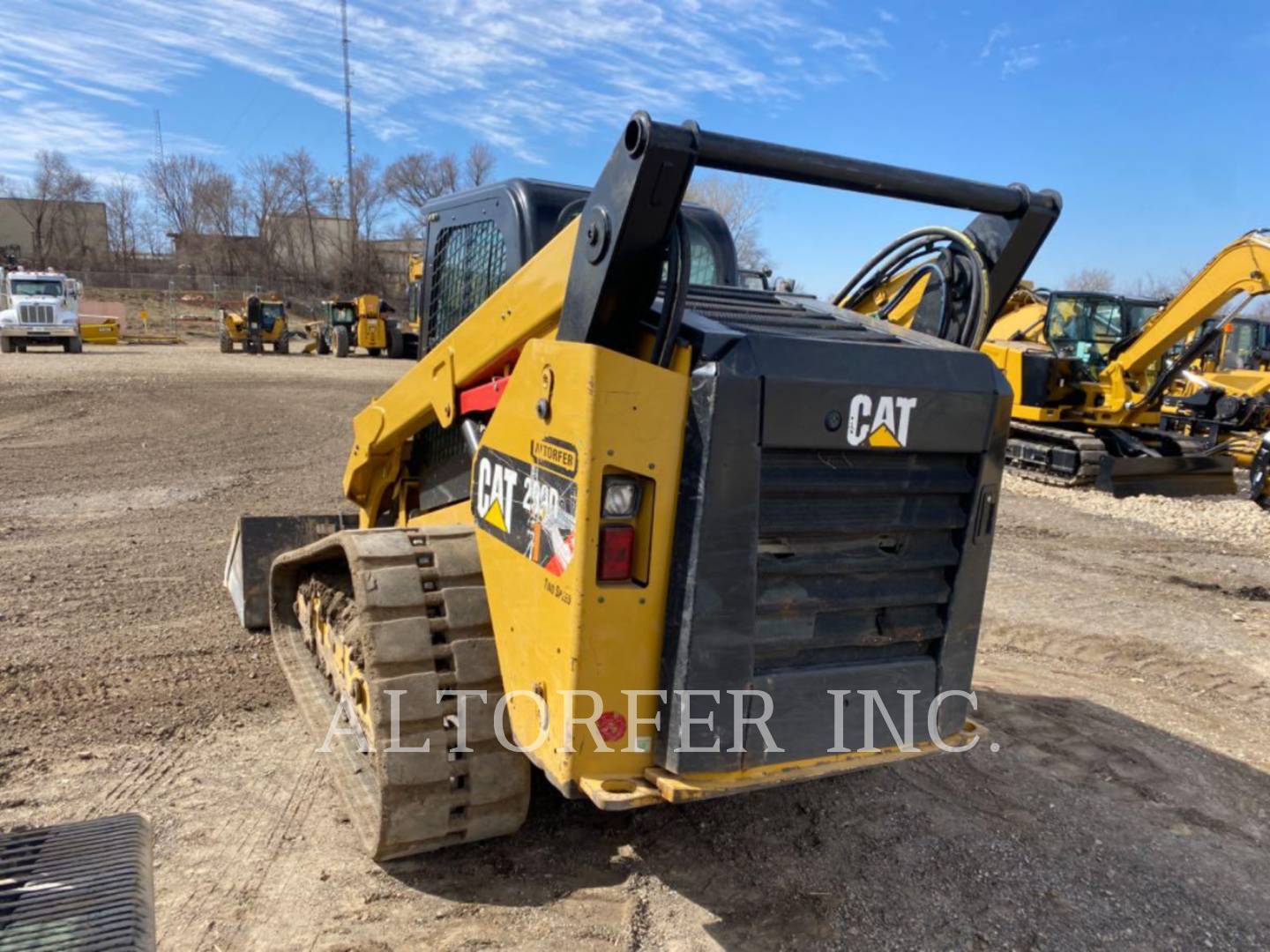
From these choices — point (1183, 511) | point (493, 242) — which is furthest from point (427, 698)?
point (1183, 511)

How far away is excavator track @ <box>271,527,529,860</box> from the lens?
2762mm

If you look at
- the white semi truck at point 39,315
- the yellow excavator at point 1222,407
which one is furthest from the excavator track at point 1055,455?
the white semi truck at point 39,315

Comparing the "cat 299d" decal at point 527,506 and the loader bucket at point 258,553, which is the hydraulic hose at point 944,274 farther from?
the loader bucket at point 258,553

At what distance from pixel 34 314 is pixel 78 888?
3205 cm

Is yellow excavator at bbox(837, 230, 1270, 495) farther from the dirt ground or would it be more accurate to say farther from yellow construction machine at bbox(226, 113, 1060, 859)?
yellow construction machine at bbox(226, 113, 1060, 859)

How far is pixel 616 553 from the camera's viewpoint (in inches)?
96.0

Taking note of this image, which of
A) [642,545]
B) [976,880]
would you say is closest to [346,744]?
[642,545]

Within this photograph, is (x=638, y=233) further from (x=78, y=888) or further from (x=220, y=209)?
(x=220, y=209)

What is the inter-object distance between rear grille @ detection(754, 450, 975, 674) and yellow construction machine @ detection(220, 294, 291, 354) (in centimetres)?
3328

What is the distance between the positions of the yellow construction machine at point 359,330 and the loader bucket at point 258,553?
28.7 m

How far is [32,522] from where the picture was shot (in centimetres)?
739

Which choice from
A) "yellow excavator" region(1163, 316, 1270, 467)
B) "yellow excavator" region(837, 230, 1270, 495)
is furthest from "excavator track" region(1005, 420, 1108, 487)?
"yellow excavator" region(1163, 316, 1270, 467)

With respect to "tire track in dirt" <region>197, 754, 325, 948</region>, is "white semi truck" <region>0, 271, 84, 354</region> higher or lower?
higher

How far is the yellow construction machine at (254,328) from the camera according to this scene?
3250cm
